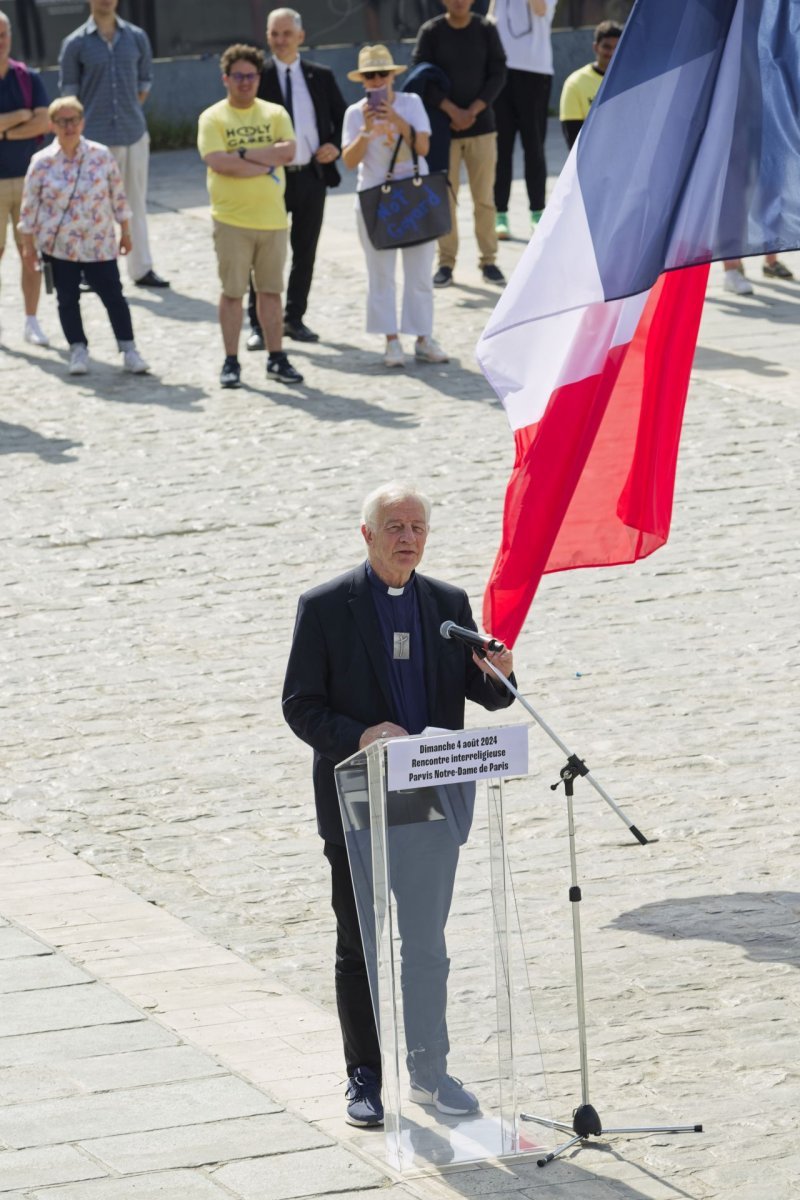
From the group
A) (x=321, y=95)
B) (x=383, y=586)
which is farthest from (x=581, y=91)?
(x=383, y=586)

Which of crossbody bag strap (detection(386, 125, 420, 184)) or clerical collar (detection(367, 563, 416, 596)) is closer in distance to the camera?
clerical collar (detection(367, 563, 416, 596))

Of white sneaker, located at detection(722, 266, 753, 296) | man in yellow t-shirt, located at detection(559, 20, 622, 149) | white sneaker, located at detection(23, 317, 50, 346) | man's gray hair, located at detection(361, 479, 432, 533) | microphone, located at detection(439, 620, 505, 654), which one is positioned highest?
man in yellow t-shirt, located at detection(559, 20, 622, 149)

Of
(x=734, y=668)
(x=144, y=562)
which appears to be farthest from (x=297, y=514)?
Answer: (x=734, y=668)

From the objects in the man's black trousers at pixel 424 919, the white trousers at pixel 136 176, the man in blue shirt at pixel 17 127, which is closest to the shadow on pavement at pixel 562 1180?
the man's black trousers at pixel 424 919

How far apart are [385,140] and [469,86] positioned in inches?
91.2

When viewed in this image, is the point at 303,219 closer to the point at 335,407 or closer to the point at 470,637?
the point at 335,407

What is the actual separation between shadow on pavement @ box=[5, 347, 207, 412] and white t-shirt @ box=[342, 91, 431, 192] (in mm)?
2002

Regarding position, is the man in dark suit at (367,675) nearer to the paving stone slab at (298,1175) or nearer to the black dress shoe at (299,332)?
the paving stone slab at (298,1175)

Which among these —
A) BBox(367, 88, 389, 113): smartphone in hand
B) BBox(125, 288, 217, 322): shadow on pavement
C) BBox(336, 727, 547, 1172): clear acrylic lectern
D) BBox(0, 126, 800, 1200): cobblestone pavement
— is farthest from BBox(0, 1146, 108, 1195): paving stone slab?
BBox(125, 288, 217, 322): shadow on pavement

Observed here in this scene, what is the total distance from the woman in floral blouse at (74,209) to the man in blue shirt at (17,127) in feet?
3.52

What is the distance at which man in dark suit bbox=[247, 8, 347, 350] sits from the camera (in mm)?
15703

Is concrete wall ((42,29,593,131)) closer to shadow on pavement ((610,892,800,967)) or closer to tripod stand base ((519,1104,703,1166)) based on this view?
shadow on pavement ((610,892,800,967))

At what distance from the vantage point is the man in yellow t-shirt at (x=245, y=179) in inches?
581

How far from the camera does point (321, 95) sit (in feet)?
52.3
